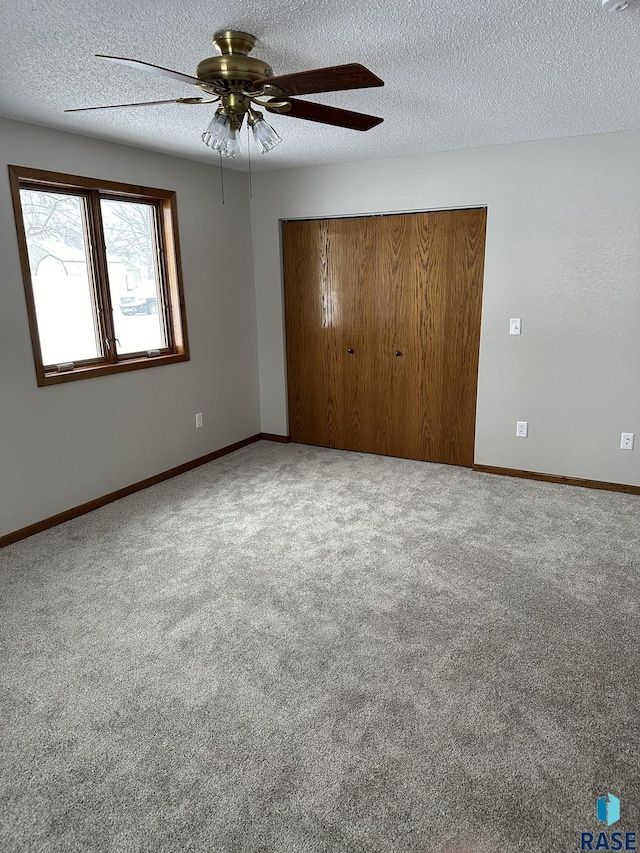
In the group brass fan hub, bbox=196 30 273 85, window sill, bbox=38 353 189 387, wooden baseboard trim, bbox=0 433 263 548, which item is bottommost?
wooden baseboard trim, bbox=0 433 263 548

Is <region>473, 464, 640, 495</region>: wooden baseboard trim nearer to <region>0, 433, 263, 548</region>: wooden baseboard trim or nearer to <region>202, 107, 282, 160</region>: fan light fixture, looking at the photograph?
<region>0, 433, 263, 548</region>: wooden baseboard trim

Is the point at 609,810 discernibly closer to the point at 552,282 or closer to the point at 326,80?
the point at 326,80

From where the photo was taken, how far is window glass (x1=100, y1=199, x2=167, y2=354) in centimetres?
380

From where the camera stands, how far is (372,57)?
7.27ft

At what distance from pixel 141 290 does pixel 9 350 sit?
1145 millimetres

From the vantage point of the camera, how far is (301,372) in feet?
16.5

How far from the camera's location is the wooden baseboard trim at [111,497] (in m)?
3.30

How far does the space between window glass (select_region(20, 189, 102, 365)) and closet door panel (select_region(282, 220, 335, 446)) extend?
176cm

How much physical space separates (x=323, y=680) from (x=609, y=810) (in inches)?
37.9

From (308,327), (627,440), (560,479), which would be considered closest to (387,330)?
(308,327)

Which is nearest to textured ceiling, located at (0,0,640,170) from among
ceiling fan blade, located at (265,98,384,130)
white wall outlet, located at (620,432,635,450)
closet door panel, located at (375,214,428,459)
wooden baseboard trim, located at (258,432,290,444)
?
ceiling fan blade, located at (265,98,384,130)

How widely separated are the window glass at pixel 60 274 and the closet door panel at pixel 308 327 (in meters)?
1.76

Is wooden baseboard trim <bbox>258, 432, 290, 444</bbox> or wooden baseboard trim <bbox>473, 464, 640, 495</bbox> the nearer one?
wooden baseboard trim <bbox>473, 464, 640, 495</bbox>

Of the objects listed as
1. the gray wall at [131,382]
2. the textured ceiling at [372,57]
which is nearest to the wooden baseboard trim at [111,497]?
the gray wall at [131,382]
